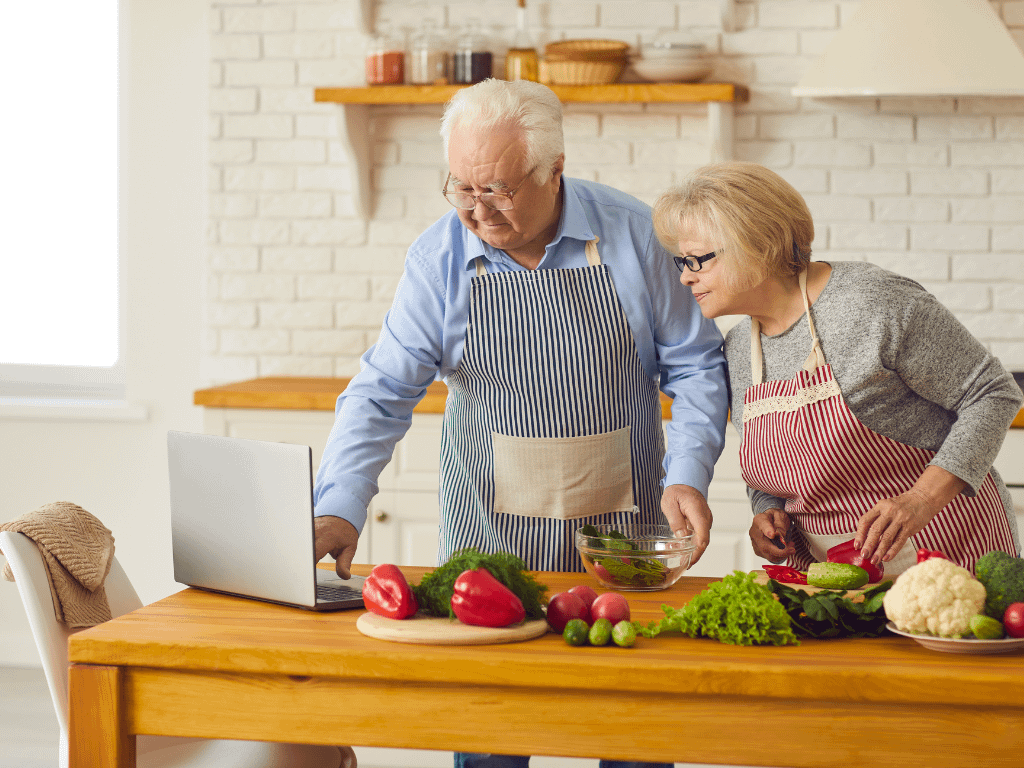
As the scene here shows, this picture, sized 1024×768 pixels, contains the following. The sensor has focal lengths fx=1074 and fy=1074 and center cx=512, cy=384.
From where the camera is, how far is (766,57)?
3584 mm

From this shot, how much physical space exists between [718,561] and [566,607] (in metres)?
1.77

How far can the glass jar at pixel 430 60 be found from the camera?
11.5 ft

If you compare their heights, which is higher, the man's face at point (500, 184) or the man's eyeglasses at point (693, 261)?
the man's face at point (500, 184)

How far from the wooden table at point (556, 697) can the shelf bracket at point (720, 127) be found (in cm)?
236

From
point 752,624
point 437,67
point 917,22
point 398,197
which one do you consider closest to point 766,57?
point 917,22

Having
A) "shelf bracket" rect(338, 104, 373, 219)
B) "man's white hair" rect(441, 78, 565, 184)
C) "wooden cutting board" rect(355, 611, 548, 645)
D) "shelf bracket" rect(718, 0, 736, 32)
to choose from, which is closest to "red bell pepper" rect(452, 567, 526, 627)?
"wooden cutting board" rect(355, 611, 548, 645)

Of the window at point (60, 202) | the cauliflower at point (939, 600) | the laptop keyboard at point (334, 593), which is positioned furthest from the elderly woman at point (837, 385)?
the window at point (60, 202)

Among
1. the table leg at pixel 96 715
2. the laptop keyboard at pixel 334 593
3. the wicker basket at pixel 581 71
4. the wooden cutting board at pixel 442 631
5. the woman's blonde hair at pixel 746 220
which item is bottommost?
the table leg at pixel 96 715

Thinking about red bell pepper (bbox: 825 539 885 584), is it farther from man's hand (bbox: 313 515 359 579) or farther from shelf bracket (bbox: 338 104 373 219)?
shelf bracket (bbox: 338 104 373 219)

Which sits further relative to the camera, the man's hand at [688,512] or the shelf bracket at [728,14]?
the shelf bracket at [728,14]

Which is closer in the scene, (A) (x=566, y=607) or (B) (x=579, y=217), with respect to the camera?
(A) (x=566, y=607)

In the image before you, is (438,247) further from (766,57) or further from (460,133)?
(766,57)

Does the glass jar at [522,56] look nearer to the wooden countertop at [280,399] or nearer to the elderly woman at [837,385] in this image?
the wooden countertop at [280,399]

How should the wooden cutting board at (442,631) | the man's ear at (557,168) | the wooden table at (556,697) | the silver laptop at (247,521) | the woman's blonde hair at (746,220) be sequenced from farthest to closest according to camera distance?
the man's ear at (557,168), the woman's blonde hair at (746,220), the silver laptop at (247,521), the wooden cutting board at (442,631), the wooden table at (556,697)
